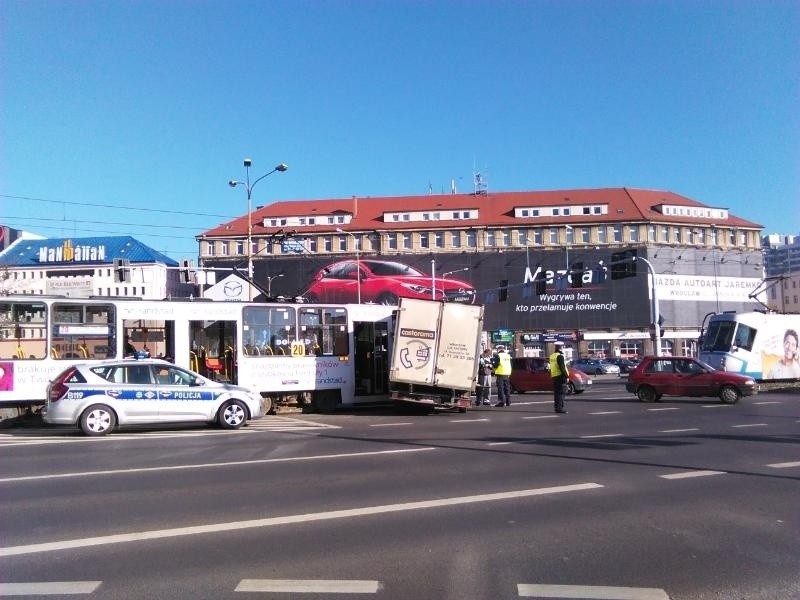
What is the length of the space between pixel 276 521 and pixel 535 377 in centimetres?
2507

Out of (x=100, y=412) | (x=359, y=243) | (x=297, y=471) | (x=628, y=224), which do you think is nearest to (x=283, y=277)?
(x=359, y=243)

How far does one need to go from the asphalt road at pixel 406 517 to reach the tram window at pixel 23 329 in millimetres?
4262

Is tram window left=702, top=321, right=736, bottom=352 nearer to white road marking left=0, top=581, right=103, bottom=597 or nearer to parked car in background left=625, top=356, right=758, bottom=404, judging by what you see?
parked car in background left=625, top=356, right=758, bottom=404

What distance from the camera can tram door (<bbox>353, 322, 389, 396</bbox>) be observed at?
2145cm

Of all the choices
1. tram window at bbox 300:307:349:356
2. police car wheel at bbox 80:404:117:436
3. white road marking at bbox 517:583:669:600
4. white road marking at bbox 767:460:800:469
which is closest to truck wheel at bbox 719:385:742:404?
tram window at bbox 300:307:349:356

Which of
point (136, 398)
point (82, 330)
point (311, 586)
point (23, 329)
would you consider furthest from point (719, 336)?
point (311, 586)

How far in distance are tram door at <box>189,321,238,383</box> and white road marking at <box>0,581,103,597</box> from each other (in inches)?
560

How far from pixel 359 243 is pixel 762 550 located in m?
75.5

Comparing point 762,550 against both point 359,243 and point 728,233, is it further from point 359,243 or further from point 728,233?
Result: point 728,233

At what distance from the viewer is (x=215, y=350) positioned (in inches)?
777

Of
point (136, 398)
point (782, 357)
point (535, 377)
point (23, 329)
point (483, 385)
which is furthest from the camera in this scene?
point (782, 357)

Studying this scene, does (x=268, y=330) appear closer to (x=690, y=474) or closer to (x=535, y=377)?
(x=690, y=474)

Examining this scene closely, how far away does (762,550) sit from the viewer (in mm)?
6188

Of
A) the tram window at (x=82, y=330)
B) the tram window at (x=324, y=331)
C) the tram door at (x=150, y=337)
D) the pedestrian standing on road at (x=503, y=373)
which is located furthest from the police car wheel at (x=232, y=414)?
the pedestrian standing on road at (x=503, y=373)
